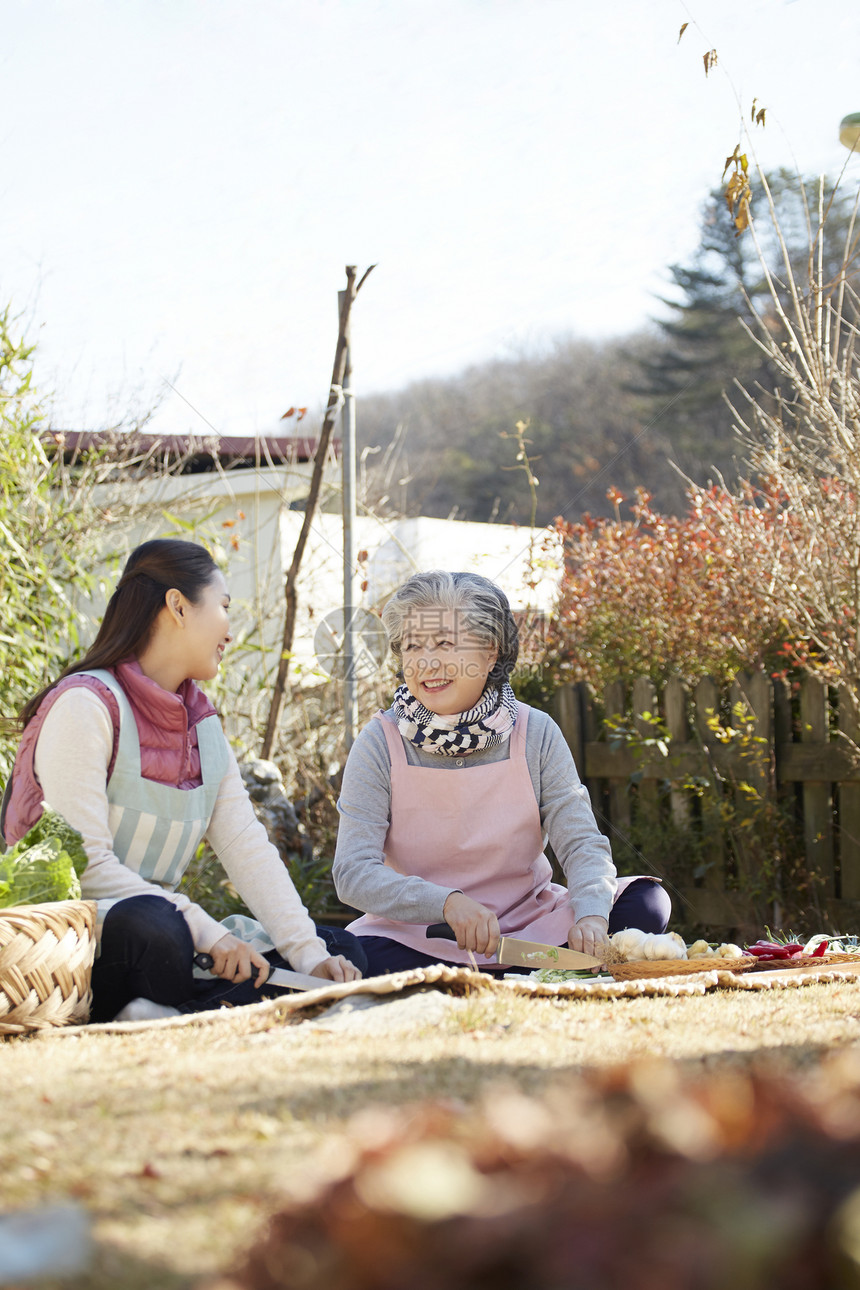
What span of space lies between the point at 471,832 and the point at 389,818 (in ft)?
0.80

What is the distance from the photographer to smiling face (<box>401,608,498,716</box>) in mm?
3096

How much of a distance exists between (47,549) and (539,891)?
312cm

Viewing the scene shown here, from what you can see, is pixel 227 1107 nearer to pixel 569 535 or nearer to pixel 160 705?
pixel 160 705

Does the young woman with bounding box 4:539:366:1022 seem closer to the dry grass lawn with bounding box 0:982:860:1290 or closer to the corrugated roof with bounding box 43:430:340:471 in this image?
the dry grass lawn with bounding box 0:982:860:1290

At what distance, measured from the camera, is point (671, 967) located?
2.68 m

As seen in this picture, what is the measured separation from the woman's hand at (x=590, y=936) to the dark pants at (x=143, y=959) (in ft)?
2.97

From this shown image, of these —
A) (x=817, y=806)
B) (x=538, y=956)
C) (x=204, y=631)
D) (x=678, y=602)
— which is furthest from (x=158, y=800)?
(x=678, y=602)

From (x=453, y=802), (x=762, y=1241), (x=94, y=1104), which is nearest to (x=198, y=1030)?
(x=94, y=1104)

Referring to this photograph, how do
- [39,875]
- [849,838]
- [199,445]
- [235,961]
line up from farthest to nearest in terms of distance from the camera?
[199,445], [849,838], [235,961], [39,875]

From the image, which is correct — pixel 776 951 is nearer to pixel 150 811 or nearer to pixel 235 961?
pixel 235 961

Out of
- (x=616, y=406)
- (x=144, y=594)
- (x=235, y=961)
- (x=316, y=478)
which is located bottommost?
(x=235, y=961)

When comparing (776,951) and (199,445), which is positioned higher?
(199,445)

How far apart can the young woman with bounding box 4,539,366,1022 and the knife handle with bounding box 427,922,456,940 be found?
0.20 metres

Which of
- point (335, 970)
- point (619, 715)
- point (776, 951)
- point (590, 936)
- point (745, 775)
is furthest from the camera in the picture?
point (619, 715)
